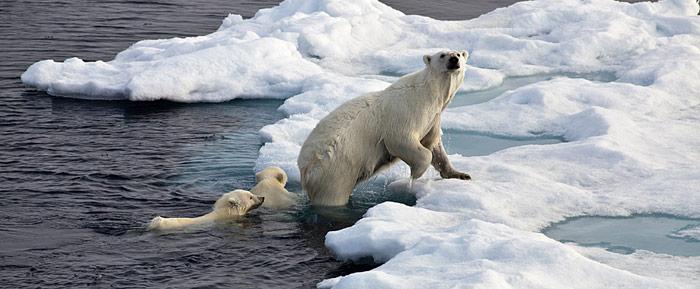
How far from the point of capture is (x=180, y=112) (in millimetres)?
13344

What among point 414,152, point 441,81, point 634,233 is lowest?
point 634,233

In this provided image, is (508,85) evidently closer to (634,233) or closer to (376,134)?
(376,134)

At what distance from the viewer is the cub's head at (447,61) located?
29.5 feet

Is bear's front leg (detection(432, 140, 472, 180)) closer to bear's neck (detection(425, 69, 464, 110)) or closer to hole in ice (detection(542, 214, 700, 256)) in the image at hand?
bear's neck (detection(425, 69, 464, 110))

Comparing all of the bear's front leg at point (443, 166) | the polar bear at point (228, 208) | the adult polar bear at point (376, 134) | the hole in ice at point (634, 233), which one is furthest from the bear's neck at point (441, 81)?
the polar bear at point (228, 208)

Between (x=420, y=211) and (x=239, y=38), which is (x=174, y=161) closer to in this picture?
(x=420, y=211)

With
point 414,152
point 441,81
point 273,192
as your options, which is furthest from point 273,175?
point 441,81

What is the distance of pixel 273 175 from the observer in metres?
9.62

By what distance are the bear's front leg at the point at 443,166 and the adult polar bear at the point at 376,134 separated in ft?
1.03

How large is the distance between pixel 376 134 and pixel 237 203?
144cm

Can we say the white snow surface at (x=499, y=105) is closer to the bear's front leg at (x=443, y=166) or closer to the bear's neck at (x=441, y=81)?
the bear's front leg at (x=443, y=166)

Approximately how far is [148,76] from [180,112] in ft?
2.95

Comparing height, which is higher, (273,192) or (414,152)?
(414,152)

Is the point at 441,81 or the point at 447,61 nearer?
the point at 447,61
